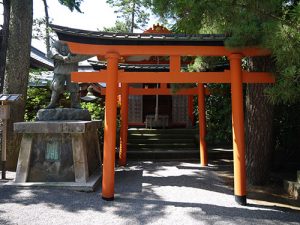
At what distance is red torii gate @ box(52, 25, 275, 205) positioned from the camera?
5.19 meters

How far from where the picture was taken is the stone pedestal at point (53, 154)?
600 cm

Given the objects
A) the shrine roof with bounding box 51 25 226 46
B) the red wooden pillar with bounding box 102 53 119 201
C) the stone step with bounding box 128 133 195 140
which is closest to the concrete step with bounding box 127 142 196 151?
the stone step with bounding box 128 133 195 140

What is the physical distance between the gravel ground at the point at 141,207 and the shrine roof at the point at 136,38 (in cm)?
281

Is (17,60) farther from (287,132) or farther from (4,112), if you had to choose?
(287,132)

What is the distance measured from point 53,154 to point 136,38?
2987 mm

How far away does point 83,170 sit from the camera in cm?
601

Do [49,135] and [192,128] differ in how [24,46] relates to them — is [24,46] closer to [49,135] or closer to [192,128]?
[49,135]

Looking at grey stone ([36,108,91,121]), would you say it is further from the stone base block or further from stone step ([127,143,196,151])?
the stone base block

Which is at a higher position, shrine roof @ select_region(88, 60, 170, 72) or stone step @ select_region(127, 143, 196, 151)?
shrine roof @ select_region(88, 60, 170, 72)

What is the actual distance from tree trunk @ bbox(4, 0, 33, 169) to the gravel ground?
239cm

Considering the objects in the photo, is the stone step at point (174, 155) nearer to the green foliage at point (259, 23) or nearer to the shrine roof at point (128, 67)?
the shrine roof at point (128, 67)

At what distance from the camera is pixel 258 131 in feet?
22.0

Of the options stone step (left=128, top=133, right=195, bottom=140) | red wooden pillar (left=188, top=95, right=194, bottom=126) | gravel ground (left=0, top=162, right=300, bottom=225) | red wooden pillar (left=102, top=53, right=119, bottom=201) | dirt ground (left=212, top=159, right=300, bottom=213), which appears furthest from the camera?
red wooden pillar (left=188, top=95, right=194, bottom=126)

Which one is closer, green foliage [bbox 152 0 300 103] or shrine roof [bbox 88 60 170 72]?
green foliage [bbox 152 0 300 103]
